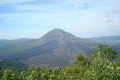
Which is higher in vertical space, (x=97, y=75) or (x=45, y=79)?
(x=97, y=75)

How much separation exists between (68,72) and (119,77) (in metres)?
66.2

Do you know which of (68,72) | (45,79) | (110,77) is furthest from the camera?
(68,72)

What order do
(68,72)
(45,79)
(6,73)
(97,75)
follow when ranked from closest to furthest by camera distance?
(97,75)
(6,73)
(45,79)
(68,72)

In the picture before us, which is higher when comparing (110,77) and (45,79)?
(110,77)

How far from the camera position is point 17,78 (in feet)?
162

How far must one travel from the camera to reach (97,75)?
86.5 feet

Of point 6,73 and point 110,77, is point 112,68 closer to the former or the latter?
point 110,77

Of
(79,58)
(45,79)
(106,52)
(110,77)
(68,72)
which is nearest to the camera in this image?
(110,77)

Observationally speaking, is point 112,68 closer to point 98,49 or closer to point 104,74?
point 104,74

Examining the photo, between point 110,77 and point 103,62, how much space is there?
2430 mm

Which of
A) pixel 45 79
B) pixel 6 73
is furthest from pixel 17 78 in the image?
pixel 45 79

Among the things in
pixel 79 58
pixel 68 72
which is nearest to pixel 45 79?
pixel 68 72

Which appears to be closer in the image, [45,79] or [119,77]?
[119,77]

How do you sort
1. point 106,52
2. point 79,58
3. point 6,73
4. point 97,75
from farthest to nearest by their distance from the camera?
point 79,58, point 106,52, point 6,73, point 97,75
